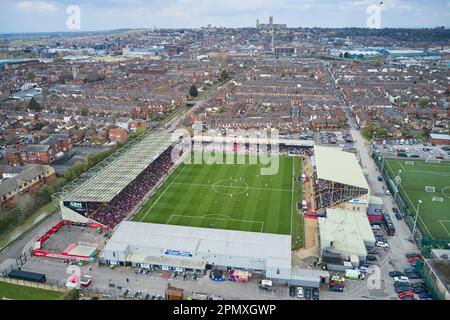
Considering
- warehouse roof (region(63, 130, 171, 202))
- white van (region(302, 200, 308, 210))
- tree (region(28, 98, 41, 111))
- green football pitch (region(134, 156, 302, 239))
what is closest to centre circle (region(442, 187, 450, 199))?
green football pitch (region(134, 156, 302, 239))

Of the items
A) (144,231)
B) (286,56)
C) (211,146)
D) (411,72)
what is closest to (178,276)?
(144,231)

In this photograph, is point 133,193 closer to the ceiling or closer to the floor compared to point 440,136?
closer to the floor

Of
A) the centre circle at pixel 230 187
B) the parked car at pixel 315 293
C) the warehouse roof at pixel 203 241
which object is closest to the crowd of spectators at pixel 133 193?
the warehouse roof at pixel 203 241

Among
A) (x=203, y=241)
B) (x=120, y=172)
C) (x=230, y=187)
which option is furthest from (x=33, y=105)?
(x=203, y=241)

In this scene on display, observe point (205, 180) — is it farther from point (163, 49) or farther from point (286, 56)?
point (163, 49)

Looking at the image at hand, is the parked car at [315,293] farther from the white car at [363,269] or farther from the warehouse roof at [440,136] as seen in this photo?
the warehouse roof at [440,136]

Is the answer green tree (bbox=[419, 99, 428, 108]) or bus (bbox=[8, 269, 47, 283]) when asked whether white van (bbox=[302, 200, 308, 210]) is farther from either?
green tree (bbox=[419, 99, 428, 108])

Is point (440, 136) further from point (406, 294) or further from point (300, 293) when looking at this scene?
point (300, 293)
